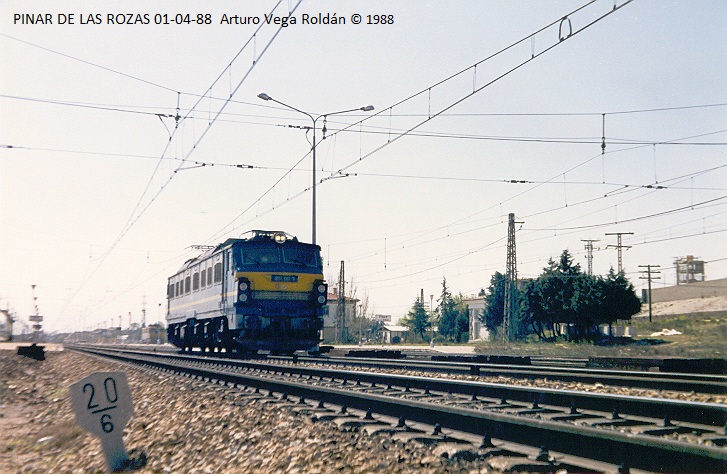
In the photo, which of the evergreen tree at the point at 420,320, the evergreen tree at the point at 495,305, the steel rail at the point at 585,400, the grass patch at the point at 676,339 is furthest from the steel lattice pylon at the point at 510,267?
the evergreen tree at the point at 420,320

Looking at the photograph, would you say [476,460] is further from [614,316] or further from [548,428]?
[614,316]

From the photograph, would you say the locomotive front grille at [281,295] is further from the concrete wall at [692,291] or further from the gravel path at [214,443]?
the concrete wall at [692,291]

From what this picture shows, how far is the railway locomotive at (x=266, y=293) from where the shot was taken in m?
19.2

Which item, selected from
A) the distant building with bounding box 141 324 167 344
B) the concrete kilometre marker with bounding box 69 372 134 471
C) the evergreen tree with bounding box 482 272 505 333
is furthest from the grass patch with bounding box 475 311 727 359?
the distant building with bounding box 141 324 167 344

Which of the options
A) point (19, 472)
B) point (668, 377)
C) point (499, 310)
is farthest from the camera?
point (499, 310)

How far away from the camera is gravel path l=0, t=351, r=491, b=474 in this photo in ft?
17.5

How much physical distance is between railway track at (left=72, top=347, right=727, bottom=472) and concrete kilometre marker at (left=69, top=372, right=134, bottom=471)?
7.20ft

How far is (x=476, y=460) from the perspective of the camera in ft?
16.9

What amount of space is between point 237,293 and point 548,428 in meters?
14.6

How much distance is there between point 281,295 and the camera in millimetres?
19922

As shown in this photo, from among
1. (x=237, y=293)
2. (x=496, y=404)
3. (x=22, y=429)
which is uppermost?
(x=237, y=293)

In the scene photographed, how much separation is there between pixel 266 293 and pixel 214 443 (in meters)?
13.2

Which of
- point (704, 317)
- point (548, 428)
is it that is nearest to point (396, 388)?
point (548, 428)

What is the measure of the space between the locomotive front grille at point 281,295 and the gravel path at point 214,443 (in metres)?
7.99
